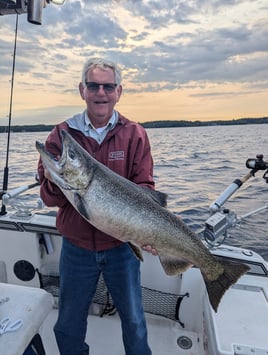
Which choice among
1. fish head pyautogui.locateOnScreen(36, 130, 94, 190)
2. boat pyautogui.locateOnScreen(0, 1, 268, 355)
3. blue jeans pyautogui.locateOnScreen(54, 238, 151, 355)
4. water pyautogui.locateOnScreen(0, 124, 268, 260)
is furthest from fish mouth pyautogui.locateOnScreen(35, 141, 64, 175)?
water pyautogui.locateOnScreen(0, 124, 268, 260)

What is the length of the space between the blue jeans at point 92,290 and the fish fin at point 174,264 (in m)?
0.29

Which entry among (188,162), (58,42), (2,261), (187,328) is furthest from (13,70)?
(188,162)

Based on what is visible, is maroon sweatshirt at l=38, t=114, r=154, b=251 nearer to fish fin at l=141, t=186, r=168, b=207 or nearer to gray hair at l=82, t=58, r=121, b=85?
fish fin at l=141, t=186, r=168, b=207

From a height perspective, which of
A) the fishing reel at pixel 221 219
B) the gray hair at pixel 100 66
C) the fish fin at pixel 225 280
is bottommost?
→ the fish fin at pixel 225 280

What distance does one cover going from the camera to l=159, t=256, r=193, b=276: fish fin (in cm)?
249

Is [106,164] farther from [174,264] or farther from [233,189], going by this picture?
[233,189]

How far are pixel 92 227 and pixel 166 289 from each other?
1526 millimetres

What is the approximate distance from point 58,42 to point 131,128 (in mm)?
2742

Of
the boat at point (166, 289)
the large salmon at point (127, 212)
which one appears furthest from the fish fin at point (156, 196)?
the boat at point (166, 289)

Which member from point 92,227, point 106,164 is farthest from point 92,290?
point 106,164

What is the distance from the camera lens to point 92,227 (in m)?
2.61

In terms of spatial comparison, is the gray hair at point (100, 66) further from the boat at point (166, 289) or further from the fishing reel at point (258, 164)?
the fishing reel at point (258, 164)

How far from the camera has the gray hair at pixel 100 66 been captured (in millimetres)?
2545

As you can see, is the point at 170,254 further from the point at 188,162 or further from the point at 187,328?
the point at 188,162
